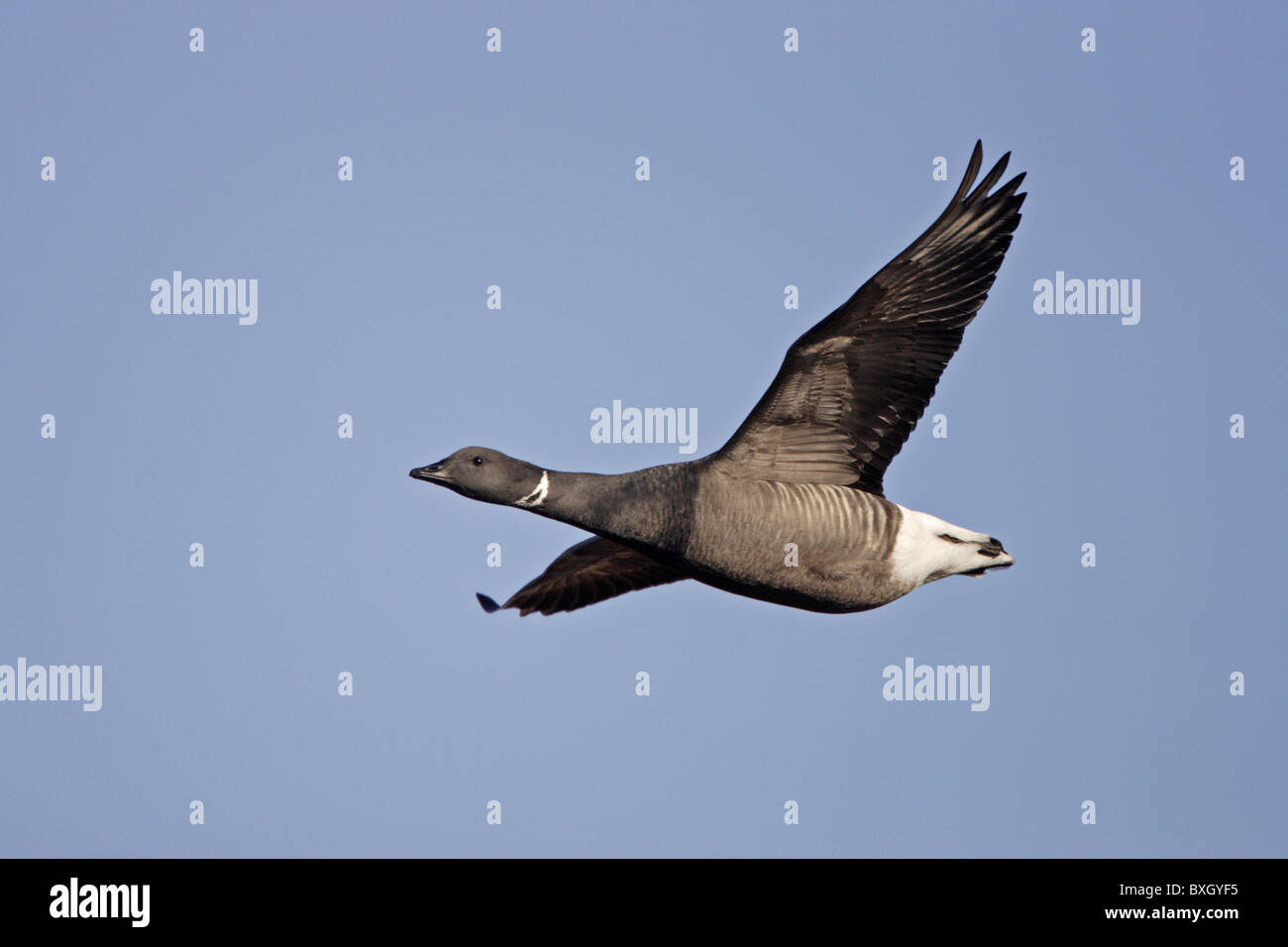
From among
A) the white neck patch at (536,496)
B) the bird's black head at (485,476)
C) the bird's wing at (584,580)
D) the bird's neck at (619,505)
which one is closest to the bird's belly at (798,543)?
the bird's neck at (619,505)

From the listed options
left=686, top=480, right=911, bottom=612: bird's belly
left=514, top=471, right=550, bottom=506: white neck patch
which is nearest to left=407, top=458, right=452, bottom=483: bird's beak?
left=514, top=471, right=550, bottom=506: white neck patch

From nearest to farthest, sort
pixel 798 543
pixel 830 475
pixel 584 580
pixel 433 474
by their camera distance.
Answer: pixel 433 474 → pixel 798 543 → pixel 830 475 → pixel 584 580

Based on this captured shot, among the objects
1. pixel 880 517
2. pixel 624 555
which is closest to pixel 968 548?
pixel 880 517

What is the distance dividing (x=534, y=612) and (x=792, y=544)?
3622mm

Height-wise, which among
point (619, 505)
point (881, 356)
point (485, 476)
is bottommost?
point (619, 505)

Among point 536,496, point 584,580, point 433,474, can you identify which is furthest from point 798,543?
point 584,580

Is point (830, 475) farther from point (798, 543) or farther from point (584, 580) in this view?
point (584, 580)

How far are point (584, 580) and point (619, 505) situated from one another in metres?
3.35

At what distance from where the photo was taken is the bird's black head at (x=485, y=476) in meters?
11.3

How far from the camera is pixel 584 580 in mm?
14633

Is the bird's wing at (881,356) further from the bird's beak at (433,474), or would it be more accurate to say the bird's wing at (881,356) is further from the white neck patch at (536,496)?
the bird's beak at (433,474)

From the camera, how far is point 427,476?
11312mm

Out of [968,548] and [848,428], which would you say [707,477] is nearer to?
[848,428]
